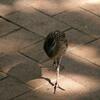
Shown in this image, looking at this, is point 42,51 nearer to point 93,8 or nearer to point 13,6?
point 13,6

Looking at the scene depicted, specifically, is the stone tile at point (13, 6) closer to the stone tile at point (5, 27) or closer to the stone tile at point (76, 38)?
the stone tile at point (5, 27)

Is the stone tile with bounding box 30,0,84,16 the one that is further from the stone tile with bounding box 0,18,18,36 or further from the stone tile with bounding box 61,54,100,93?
the stone tile with bounding box 61,54,100,93

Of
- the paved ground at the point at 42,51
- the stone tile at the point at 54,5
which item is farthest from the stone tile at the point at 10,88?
the stone tile at the point at 54,5

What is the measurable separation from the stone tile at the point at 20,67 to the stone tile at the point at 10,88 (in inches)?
5.0

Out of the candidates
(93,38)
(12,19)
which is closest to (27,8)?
(12,19)

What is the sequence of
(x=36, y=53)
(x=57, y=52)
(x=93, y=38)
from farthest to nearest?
(x=93, y=38) → (x=36, y=53) → (x=57, y=52)

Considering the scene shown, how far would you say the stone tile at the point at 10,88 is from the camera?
6.17 metres

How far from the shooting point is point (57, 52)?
595cm

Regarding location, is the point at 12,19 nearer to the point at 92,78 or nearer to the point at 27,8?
the point at 27,8

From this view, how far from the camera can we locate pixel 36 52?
7.12 metres

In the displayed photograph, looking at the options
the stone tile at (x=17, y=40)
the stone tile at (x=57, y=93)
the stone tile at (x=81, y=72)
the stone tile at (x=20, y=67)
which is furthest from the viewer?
the stone tile at (x=17, y=40)

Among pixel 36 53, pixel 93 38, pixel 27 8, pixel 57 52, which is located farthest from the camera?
pixel 27 8

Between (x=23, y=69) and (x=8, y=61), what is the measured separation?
1.10 feet

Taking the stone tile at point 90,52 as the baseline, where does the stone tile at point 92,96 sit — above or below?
below
